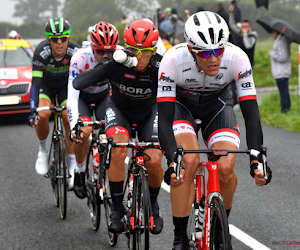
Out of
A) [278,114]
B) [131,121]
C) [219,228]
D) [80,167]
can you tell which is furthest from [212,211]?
[278,114]

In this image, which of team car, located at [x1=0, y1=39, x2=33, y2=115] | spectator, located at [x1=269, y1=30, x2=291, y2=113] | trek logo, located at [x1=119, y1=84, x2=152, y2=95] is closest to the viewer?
trek logo, located at [x1=119, y1=84, x2=152, y2=95]

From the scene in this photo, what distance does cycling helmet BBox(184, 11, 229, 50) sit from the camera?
324 centimetres

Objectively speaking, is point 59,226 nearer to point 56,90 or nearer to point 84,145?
point 84,145

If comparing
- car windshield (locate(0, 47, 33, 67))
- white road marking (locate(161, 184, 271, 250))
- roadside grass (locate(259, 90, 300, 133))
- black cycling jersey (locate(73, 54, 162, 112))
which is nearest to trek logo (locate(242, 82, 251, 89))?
black cycling jersey (locate(73, 54, 162, 112))

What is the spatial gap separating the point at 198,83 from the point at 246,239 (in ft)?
5.96

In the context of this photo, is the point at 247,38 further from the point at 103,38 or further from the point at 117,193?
the point at 117,193

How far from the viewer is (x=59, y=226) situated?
17.3 ft

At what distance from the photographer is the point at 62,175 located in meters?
5.75

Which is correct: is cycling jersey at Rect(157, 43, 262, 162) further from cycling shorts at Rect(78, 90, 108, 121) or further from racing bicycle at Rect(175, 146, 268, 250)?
cycling shorts at Rect(78, 90, 108, 121)

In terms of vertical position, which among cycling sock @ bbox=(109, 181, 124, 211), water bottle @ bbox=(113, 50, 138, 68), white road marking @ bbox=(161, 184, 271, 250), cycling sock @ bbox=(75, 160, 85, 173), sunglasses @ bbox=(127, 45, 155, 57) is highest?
sunglasses @ bbox=(127, 45, 155, 57)

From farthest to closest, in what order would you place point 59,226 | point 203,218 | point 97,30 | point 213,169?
point 59,226 < point 97,30 < point 203,218 < point 213,169

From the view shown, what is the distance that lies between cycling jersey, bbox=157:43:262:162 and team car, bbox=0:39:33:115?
922 cm

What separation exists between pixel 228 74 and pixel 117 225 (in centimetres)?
168

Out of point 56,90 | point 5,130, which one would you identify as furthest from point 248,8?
point 56,90
